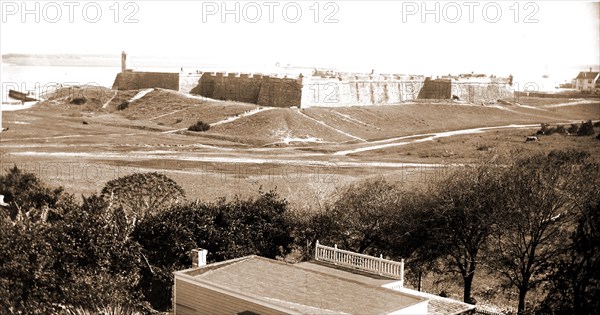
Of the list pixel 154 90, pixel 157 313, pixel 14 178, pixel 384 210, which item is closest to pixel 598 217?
pixel 384 210

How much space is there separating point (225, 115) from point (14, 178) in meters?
31.7

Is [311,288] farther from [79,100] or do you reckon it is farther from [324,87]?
[79,100]

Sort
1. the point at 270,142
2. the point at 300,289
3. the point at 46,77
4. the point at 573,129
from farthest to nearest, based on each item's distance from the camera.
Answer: the point at 46,77 < the point at 270,142 < the point at 573,129 < the point at 300,289

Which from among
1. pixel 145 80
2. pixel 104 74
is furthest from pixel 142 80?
pixel 104 74

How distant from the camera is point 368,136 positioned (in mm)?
60250

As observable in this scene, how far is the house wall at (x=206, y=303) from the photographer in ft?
51.9

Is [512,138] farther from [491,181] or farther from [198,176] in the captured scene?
[491,181]

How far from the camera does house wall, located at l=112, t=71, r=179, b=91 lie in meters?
79.1

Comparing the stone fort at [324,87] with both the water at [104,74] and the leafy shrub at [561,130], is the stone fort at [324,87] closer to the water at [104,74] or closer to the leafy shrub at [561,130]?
the water at [104,74]

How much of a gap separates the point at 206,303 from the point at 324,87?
2154 inches

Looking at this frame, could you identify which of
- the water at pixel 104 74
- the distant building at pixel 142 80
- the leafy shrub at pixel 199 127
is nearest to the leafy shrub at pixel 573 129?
the water at pixel 104 74

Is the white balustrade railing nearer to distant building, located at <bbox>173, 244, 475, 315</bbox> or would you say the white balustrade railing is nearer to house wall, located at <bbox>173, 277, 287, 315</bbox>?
distant building, located at <bbox>173, 244, 475, 315</bbox>

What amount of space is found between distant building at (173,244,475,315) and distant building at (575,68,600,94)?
5779 cm

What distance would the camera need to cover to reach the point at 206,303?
55.7 feet
